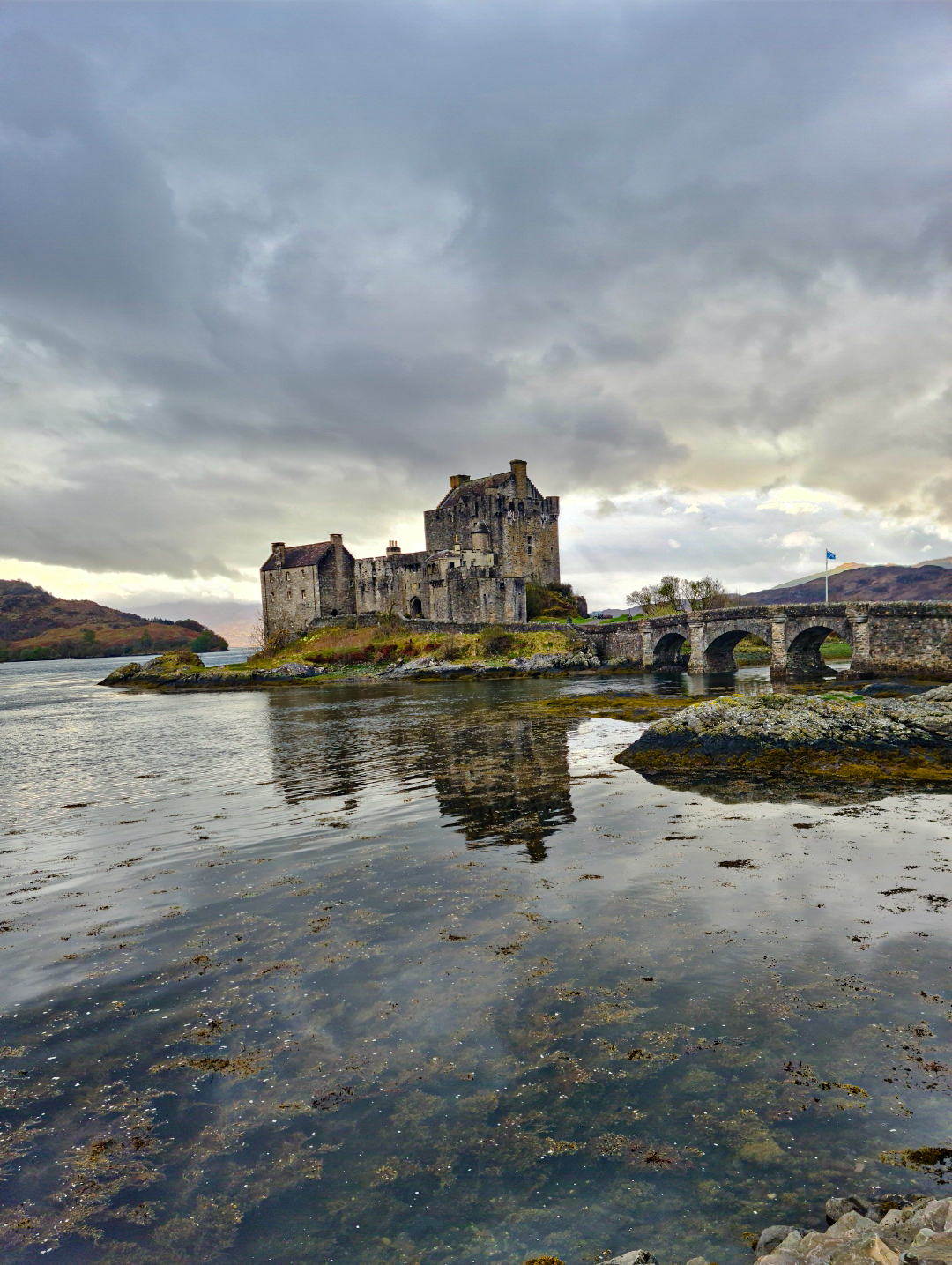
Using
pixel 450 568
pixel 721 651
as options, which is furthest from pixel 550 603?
pixel 721 651

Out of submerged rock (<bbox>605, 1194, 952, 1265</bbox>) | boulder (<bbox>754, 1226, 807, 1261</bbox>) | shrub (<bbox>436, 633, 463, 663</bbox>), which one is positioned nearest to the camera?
submerged rock (<bbox>605, 1194, 952, 1265</bbox>)

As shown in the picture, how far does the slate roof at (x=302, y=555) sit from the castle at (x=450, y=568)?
A: 17 centimetres

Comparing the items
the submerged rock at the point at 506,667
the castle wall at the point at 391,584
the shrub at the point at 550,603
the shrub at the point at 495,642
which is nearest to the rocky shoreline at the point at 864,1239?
the submerged rock at the point at 506,667

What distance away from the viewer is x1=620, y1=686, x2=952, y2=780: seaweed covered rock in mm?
19219

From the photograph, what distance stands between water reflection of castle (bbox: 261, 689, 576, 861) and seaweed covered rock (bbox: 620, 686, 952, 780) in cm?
350

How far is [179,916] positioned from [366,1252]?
7199mm

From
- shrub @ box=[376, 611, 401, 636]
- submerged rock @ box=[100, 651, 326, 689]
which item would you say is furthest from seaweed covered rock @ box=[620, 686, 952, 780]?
shrub @ box=[376, 611, 401, 636]

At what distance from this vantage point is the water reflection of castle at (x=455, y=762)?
15.8 metres

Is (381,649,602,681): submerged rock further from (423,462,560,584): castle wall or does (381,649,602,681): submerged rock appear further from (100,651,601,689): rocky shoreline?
(423,462,560,584): castle wall

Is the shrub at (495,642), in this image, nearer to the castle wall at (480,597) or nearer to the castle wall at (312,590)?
the castle wall at (480,597)

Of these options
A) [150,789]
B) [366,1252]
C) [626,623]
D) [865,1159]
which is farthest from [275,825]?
[626,623]

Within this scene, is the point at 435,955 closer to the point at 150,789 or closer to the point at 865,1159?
the point at 865,1159

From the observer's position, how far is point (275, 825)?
16.2 metres

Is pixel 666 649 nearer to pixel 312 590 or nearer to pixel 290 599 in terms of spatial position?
pixel 312 590
